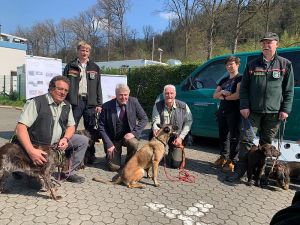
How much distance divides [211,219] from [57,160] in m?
2.08

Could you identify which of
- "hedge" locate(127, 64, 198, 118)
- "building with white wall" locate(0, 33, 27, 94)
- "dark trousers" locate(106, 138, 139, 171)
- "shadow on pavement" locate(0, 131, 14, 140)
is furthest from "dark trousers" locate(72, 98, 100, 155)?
"building with white wall" locate(0, 33, 27, 94)

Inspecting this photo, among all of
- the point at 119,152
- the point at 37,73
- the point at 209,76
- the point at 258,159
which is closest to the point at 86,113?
the point at 119,152

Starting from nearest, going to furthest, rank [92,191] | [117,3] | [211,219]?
1. [211,219]
2. [92,191]
3. [117,3]

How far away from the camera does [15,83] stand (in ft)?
91.0

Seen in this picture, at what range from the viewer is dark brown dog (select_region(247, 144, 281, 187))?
16.4ft

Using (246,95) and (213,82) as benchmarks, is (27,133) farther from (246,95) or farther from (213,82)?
(213,82)

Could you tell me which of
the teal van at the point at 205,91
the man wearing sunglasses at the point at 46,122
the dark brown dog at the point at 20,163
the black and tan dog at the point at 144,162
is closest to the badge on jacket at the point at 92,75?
the man wearing sunglasses at the point at 46,122

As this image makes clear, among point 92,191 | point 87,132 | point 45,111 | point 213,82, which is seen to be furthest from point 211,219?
point 213,82

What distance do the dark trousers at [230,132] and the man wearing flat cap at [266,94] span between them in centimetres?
50

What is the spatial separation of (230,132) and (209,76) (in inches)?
76.2

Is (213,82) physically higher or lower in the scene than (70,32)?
lower

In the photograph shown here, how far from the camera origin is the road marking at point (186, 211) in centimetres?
407

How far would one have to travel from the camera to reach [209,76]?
296 inches

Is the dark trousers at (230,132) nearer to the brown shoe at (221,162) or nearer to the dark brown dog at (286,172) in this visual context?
the brown shoe at (221,162)
